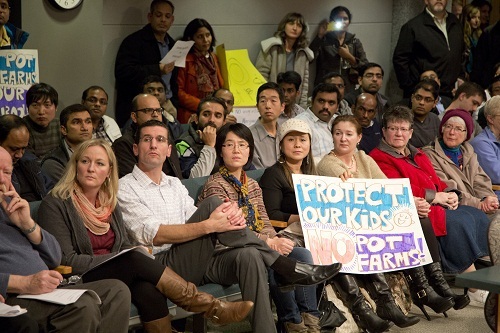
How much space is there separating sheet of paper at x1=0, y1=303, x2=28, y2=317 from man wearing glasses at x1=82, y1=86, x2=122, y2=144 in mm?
2723

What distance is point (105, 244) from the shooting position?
450 centimetres

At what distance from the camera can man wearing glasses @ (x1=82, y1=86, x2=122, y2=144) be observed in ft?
21.3

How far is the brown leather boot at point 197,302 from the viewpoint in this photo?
4.32 meters

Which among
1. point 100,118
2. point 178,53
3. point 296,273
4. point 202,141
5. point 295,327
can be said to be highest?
point 178,53

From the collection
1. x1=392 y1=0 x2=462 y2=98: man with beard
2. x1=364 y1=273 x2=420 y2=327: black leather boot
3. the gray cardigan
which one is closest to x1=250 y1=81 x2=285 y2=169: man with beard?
x1=364 y1=273 x2=420 y2=327: black leather boot

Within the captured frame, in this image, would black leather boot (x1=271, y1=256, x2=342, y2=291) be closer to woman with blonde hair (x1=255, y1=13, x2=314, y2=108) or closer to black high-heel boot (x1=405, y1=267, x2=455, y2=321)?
black high-heel boot (x1=405, y1=267, x2=455, y2=321)

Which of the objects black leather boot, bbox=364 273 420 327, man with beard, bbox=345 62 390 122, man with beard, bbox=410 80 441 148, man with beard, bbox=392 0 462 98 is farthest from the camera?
man with beard, bbox=392 0 462 98

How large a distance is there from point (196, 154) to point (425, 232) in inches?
62.1

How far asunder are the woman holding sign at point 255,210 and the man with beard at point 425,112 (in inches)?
93.7

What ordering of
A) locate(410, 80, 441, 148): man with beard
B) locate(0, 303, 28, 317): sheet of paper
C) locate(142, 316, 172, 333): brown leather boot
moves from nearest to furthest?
1. locate(0, 303, 28, 317): sheet of paper
2. locate(142, 316, 172, 333): brown leather boot
3. locate(410, 80, 441, 148): man with beard

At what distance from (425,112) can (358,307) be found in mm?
2697

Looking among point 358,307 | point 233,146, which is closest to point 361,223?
point 358,307

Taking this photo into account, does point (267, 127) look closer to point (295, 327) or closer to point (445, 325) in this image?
point (445, 325)

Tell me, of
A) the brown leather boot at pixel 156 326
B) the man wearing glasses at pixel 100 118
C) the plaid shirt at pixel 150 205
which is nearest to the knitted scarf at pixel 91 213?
the plaid shirt at pixel 150 205
